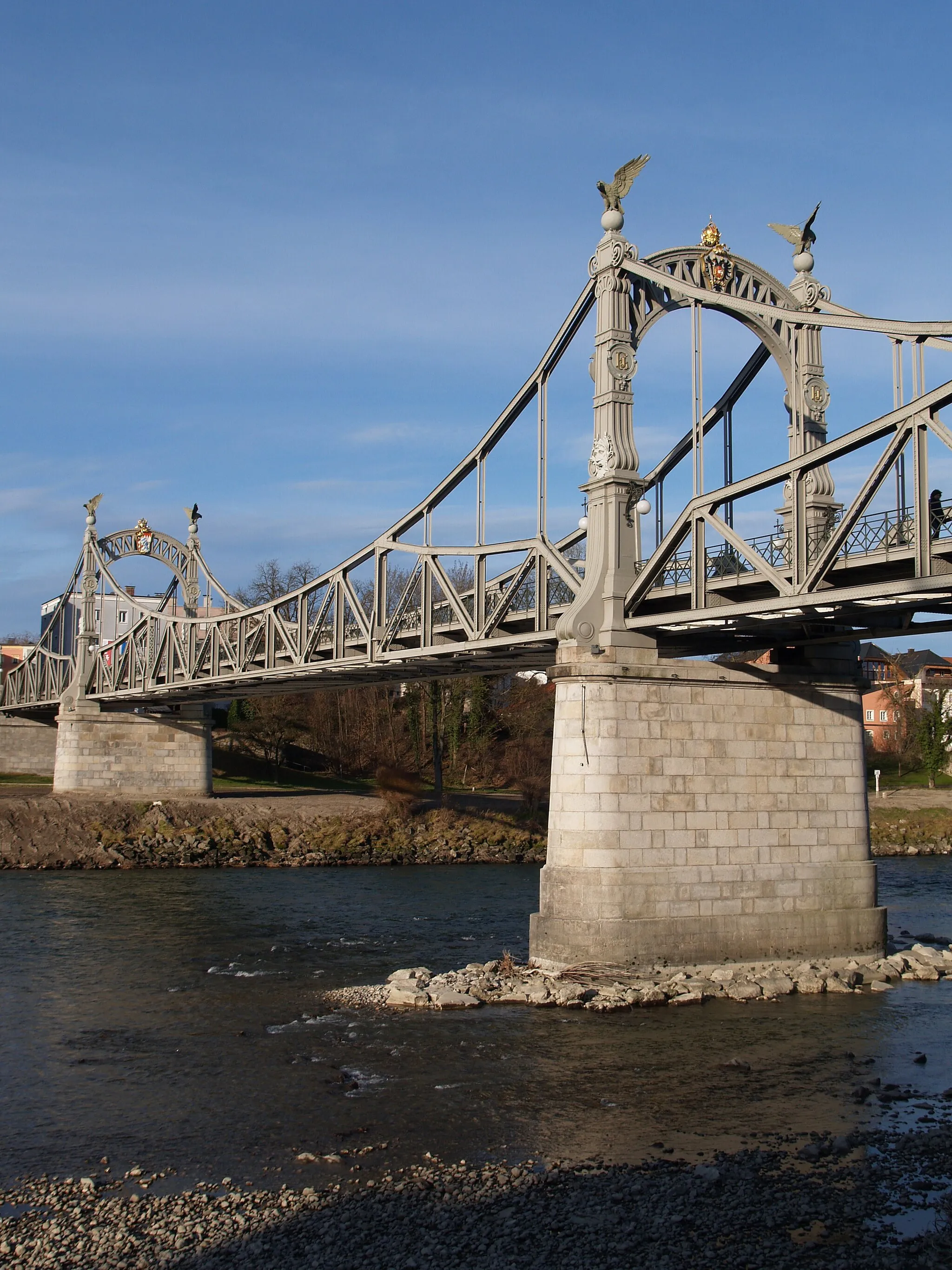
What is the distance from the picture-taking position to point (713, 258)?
27.8m

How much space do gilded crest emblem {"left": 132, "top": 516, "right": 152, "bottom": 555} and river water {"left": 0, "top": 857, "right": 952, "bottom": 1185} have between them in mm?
43554

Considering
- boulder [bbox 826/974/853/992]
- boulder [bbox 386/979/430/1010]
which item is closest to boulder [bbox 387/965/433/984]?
boulder [bbox 386/979/430/1010]

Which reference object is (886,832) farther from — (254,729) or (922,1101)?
(922,1101)

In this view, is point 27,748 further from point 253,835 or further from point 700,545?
point 700,545

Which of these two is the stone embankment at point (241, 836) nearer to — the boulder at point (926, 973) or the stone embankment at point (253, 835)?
the stone embankment at point (253, 835)

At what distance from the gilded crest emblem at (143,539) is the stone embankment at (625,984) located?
168 feet

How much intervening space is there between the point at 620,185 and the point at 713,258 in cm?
261

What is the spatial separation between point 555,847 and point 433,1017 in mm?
4440

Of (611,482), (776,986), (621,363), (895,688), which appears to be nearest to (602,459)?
(611,482)

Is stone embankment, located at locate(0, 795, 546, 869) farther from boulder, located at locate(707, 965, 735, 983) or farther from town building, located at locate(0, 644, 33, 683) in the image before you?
town building, located at locate(0, 644, 33, 683)

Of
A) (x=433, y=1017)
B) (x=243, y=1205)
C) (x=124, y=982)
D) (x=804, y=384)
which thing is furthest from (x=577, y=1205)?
(x=804, y=384)

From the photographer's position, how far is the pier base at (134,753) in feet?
199

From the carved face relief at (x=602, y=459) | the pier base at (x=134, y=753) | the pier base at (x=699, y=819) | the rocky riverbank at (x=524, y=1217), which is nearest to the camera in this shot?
the rocky riverbank at (x=524, y=1217)

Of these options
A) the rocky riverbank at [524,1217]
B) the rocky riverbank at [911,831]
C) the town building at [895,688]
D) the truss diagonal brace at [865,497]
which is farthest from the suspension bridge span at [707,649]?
the town building at [895,688]
